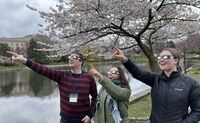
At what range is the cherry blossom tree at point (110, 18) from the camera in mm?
9531

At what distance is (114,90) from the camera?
4355mm

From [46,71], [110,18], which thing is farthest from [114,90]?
[110,18]

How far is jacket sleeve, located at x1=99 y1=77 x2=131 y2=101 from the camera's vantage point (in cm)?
425

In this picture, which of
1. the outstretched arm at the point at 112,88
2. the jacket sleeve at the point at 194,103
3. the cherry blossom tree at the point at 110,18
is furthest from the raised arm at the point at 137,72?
the cherry blossom tree at the point at 110,18

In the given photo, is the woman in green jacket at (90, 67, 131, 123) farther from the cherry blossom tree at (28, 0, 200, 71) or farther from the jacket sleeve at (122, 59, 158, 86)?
the cherry blossom tree at (28, 0, 200, 71)

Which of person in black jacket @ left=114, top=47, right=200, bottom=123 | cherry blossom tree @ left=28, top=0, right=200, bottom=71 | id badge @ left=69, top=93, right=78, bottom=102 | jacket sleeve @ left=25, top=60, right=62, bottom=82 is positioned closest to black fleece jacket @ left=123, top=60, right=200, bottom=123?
person in black jacket @ left=114, top=47, right=200, bottom=123

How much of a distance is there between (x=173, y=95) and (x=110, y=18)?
6.25 metres

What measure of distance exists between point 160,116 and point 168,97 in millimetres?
212

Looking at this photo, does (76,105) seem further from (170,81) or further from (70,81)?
(170,81)

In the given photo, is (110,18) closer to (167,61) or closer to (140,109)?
(140,109)

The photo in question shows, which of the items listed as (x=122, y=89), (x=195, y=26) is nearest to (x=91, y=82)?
(x=122, y=89)

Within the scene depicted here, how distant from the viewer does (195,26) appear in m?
11.9

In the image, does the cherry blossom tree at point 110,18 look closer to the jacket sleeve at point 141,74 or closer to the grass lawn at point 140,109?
the grass lawn at point 140,109

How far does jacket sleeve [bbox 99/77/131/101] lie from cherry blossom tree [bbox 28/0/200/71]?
504cm
